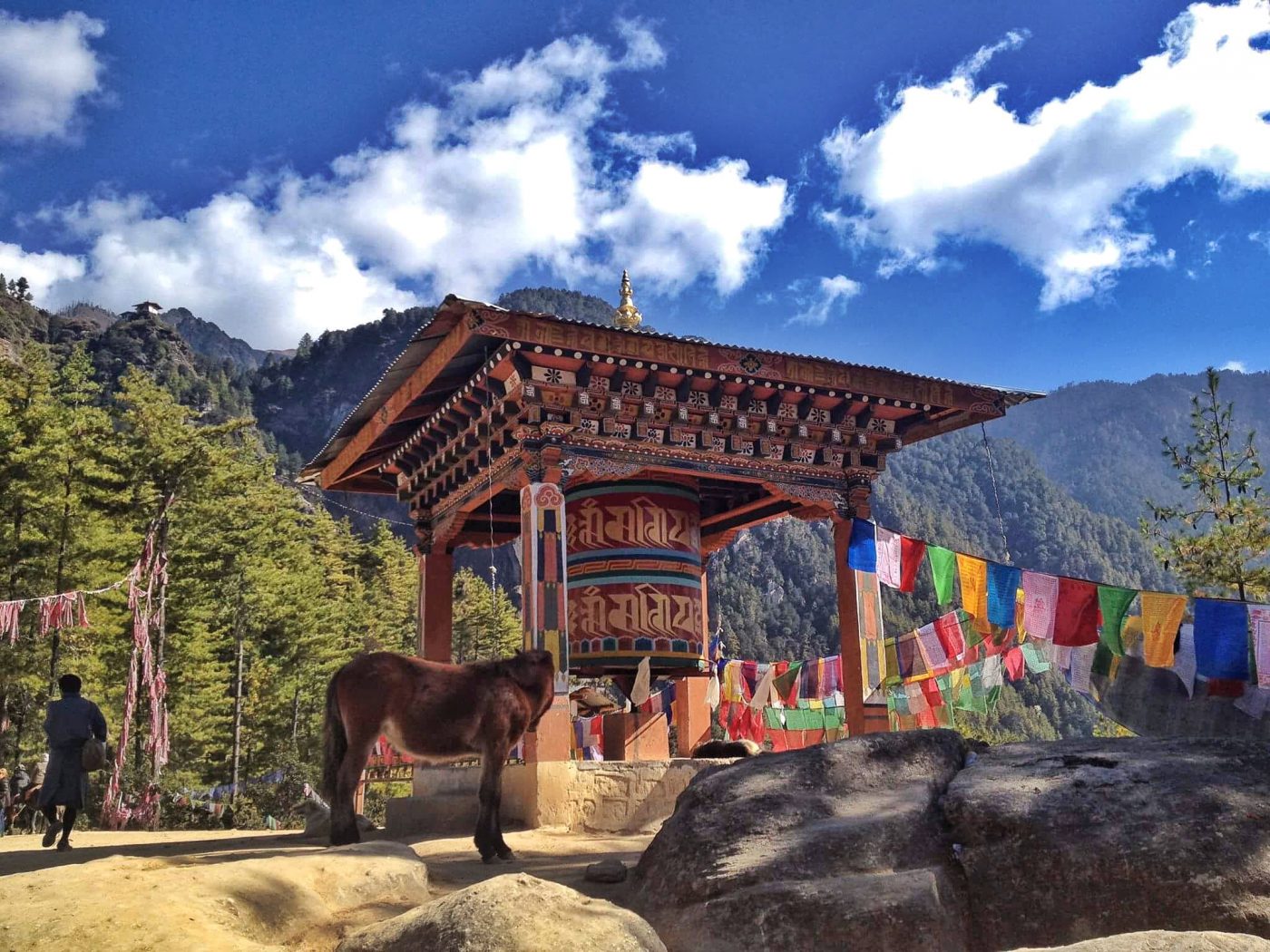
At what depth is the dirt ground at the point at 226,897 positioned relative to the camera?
14.6 feet

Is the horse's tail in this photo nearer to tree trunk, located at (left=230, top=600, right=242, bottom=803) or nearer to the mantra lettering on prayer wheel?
the mantra lettering on prayer wheel

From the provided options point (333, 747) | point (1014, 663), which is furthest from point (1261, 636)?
point (1014, 663)

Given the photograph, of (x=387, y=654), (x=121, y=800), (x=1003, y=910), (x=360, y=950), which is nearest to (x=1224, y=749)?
(x=1003, y=910)

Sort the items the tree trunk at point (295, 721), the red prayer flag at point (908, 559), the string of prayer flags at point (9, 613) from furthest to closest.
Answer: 1. the tree trunk at point (295, 721)
2. the string of prayer flags at point (9, 613)
3. the red prayer flag at point (908, 559)

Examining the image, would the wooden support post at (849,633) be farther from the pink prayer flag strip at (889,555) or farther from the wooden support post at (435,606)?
the wooden support post at (435,606)

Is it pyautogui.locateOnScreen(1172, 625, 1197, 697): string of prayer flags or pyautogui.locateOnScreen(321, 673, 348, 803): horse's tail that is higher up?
pyautogui.locateOnScreen(1172, 625, 1197, 697): string of prayer flags

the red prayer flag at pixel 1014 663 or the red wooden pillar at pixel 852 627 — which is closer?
the red wooden pillar at pixel 852 627

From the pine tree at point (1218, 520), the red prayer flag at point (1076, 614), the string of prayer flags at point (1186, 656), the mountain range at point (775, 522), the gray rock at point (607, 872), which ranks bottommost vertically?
the gray rock at point (607, 872)

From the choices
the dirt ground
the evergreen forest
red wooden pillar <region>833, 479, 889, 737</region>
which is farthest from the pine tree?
the dirt ground

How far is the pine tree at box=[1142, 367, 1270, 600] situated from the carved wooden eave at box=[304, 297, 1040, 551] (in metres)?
9.53

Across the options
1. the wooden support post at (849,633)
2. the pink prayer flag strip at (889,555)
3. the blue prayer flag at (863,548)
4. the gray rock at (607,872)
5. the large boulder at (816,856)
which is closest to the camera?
the large boulder at (816,856)

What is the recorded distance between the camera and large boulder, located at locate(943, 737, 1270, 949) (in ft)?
14.7

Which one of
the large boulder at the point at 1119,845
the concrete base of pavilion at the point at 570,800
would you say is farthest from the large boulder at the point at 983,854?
the concrete base of pavilion at the point at 570,800

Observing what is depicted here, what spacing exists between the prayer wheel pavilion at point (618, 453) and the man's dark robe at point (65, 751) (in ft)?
15.2
